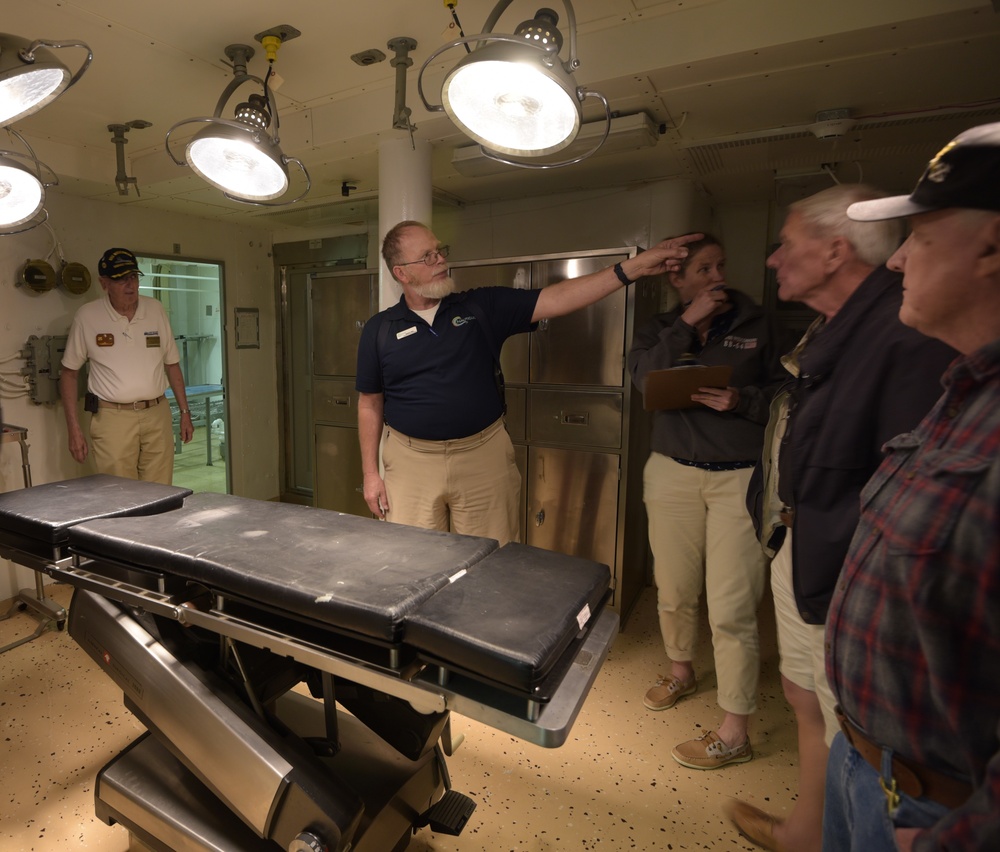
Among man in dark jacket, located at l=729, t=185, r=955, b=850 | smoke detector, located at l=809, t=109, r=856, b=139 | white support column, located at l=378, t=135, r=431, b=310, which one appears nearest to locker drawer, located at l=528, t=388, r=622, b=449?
white support column, located at l=378, t=135, r=431, b=310

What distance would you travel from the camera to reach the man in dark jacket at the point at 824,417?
122cm

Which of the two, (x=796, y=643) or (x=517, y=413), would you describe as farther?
(x=517, y=413)

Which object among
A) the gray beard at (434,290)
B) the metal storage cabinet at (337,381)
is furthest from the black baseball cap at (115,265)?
the gray beard at (434,290)

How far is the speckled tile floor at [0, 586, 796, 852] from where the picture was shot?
5.79ft

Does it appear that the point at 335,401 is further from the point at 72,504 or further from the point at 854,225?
the point at 854,225

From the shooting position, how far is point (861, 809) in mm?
894

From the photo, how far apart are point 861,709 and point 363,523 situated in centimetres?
114

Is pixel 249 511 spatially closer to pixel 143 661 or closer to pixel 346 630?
pixel 143 661

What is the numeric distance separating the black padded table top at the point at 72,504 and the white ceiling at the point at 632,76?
1600 millimetres

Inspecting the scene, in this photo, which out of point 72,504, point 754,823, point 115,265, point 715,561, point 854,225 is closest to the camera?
point 854,225

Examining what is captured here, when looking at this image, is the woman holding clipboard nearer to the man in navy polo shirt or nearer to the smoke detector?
the man in navy polo shirt

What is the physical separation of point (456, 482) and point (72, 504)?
1207 mm

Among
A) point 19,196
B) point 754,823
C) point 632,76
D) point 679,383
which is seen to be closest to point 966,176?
point 679,383

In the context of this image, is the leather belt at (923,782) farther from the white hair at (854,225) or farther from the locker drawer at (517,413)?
the locker drawer at (517,413)
